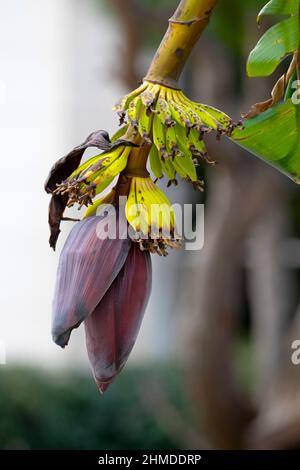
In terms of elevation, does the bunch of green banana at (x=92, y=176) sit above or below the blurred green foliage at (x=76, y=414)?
above

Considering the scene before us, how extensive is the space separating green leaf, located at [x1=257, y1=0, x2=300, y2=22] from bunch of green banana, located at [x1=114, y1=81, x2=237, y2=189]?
0.10 meters

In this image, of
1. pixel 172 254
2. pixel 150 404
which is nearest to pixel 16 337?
pixel 172 254

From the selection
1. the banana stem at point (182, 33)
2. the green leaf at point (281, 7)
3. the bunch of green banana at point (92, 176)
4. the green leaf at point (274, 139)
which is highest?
the green leaf at point (281, 7)

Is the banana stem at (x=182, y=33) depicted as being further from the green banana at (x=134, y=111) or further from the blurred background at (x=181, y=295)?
the blurred background at (x=181, y=295)

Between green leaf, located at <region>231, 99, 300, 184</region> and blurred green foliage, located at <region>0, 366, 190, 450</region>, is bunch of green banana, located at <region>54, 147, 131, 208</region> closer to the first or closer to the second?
green leaf, located at <region>231, 99, 300, 184</region>

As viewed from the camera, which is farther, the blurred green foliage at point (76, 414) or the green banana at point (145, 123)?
the blurred green foliage at point (76, 414)

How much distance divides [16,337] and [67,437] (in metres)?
1.45

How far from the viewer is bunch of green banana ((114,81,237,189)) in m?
0.61

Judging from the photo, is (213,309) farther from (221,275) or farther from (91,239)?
(91,239)

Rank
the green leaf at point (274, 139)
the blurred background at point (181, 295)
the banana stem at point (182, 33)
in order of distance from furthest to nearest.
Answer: the blurred background at point (181, 295) < the green leaf at point (274, 139) < the banana stem at point (182, 33)

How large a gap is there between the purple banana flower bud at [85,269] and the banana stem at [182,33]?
0.37 feet

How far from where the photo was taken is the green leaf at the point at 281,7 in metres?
0.67

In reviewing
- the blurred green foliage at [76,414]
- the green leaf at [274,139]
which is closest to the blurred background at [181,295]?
the blurred green foliage at [76,414]

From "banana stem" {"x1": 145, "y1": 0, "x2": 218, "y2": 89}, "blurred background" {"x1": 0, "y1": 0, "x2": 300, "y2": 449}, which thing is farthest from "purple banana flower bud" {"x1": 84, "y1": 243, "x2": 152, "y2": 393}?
"blurred background" {"x1": 0, "y1": 0, "x2": 300, "y2": 449}
